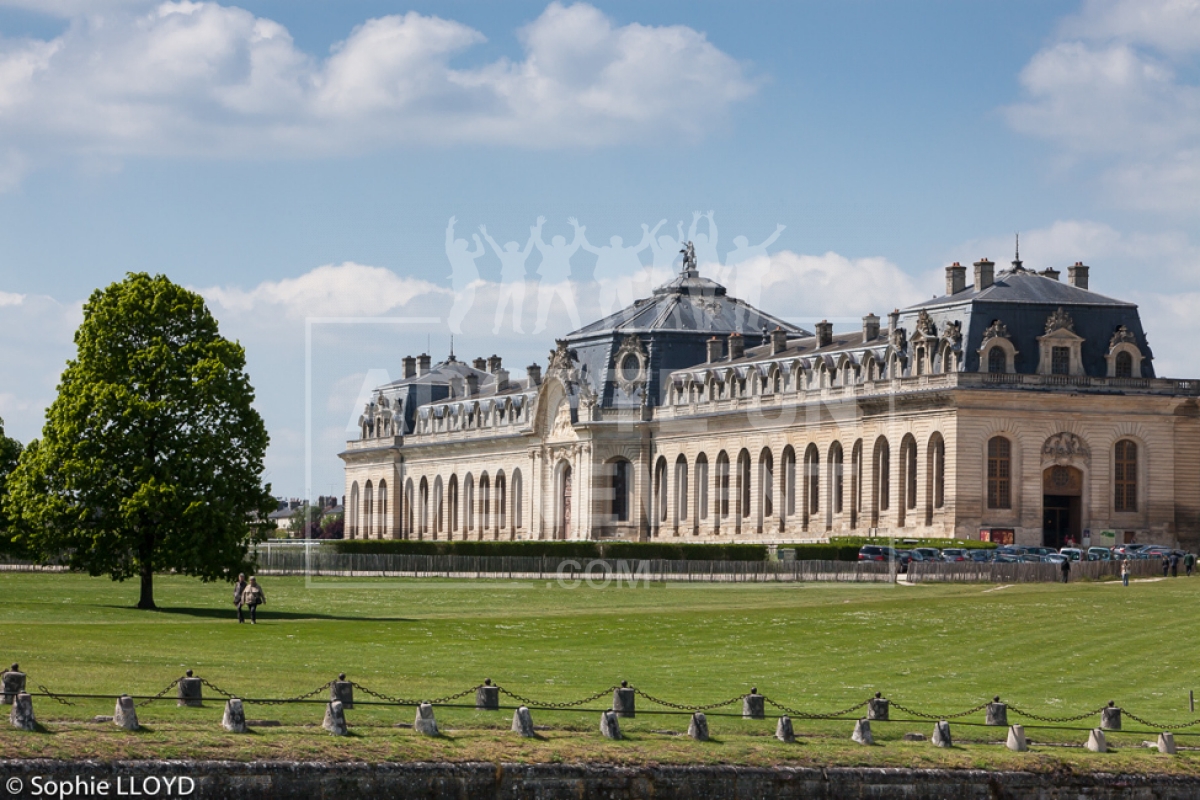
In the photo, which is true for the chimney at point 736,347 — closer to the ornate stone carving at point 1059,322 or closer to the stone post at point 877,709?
the ornate stone carving at point 1059,322

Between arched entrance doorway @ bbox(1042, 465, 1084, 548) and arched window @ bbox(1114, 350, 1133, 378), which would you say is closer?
arched entrance doorway @ bbox(1042, 465, 1084, 548)

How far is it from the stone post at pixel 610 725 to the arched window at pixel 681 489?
9572 centimetres

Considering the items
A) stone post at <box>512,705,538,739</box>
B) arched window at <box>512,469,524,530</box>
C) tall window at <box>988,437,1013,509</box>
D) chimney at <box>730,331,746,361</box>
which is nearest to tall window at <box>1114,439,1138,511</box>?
tall window at <box>988,437,1013,509</box>

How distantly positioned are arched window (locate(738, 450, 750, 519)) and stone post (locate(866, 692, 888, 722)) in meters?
87.1

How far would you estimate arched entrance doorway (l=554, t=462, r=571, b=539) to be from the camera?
142500mm

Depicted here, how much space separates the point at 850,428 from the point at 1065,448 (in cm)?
1311

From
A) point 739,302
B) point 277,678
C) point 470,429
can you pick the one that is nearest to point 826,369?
point 739,302

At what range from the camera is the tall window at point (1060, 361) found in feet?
347

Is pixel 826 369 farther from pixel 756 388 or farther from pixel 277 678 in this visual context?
pixel 277 678

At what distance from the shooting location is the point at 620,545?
349ft

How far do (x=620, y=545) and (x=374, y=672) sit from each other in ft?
204

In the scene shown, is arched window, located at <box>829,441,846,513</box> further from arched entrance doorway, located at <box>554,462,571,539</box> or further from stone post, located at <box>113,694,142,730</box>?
stone post, located at <box>113,694,142,730</box>

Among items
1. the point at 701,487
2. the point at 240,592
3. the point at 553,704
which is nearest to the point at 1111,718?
the point at 553,704

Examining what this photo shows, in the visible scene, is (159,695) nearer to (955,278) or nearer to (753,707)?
(753,707)
